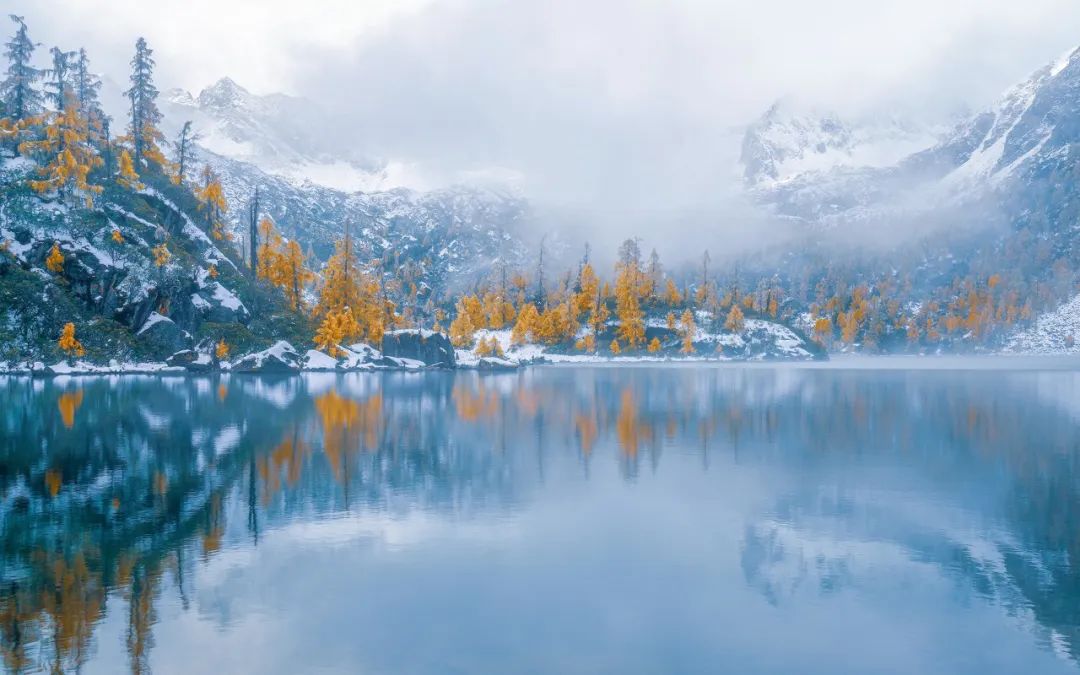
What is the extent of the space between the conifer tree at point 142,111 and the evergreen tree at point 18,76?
13.8 meters

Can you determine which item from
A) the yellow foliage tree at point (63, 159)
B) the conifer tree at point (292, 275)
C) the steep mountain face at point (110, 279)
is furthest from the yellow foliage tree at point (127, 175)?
the conifer tree at point (292, 275)

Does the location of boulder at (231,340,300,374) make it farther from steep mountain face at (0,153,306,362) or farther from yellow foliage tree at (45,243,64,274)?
yellow foliage tree at (45,243,64,274)

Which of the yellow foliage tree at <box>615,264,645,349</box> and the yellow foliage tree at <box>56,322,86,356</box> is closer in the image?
the yellow foliage tree at <box>56,322,86,356</box>

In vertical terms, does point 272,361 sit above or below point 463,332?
below

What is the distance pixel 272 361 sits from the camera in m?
118

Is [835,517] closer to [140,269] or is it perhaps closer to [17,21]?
[140,269]

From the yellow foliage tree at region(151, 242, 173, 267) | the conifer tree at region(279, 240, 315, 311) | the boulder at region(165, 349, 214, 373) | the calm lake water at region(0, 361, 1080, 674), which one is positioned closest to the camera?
the calm lake water at region(0, 361, 1080, 674)

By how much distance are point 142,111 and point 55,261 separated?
3785cm

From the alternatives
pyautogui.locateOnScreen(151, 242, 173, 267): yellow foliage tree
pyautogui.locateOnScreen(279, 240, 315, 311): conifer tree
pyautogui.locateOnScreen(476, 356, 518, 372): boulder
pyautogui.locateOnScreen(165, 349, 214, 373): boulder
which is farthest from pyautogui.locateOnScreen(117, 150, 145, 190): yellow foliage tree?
pyautogui.locateOnScreen(476, 356, 518, 372): boulder

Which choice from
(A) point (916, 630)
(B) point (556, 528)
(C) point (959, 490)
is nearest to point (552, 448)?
(B) point (556, 528)

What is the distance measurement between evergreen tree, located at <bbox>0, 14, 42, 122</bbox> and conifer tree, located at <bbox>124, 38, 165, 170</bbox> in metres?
13.8

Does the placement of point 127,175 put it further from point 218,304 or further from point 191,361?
point 191,361

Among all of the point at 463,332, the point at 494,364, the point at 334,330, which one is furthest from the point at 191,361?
the point at 463,332

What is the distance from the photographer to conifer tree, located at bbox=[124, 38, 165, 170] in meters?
123
